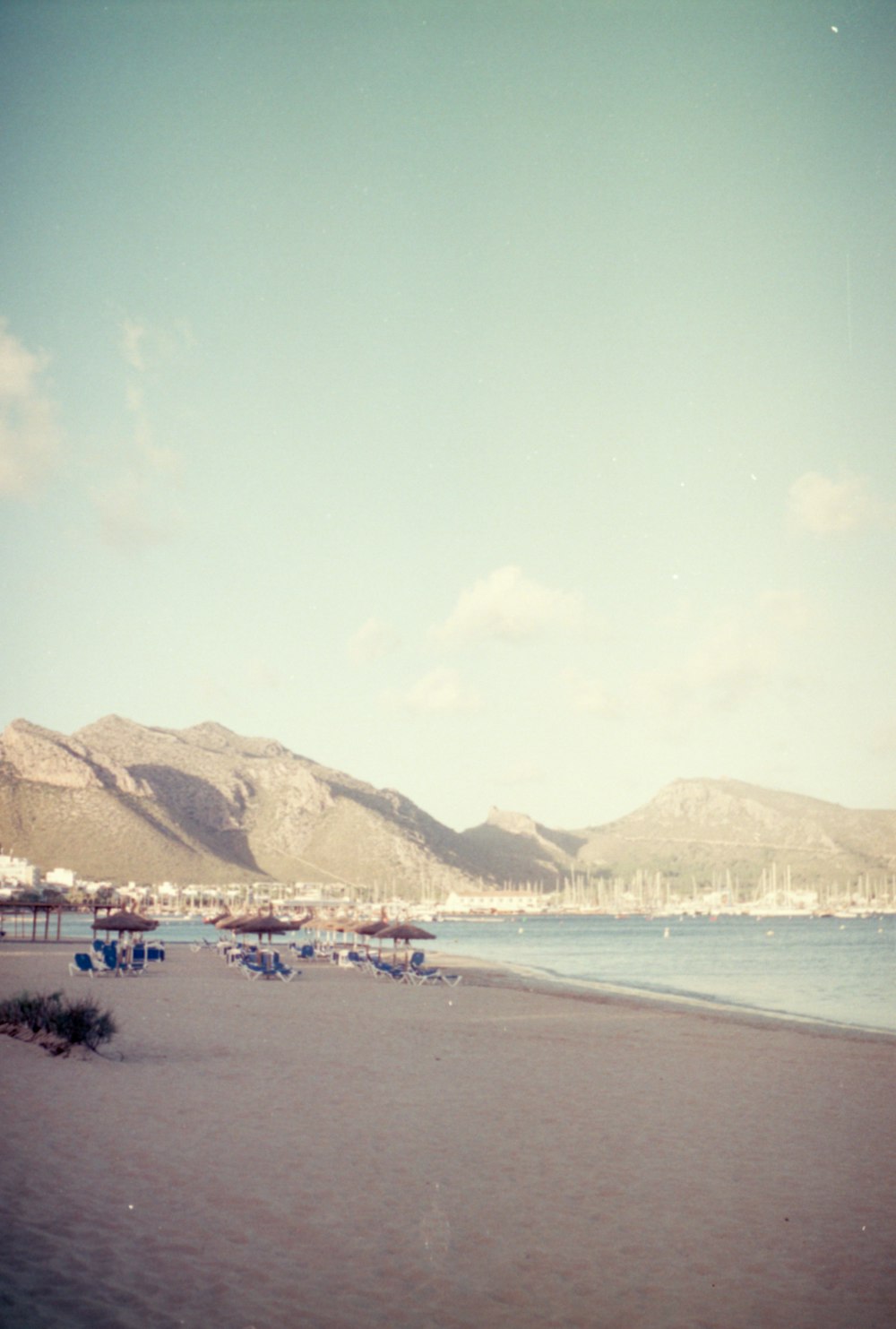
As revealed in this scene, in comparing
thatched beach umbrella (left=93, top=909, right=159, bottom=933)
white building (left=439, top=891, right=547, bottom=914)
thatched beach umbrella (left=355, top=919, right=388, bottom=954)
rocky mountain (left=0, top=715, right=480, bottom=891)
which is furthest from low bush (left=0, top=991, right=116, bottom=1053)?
white building (left=439, top=891, right=547, bottom=914)

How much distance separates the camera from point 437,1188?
6914mm

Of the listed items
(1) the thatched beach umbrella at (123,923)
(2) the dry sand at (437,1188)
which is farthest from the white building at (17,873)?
(2) the dry sand at (437,1188)

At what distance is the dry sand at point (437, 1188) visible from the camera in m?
4.98

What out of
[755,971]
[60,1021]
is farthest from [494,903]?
[60,1021]

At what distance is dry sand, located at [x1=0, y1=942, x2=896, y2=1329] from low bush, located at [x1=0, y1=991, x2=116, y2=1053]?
0.34 m

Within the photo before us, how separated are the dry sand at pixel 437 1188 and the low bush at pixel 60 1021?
1.12ft

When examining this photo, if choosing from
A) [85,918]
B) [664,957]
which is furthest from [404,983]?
[85,918]

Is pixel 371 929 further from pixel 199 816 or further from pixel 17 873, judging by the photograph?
pixel 199 816

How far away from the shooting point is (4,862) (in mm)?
114938

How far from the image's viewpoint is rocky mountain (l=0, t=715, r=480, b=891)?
12356cm

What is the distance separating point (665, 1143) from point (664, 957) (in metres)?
47.8

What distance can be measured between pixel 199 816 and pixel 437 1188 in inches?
5889

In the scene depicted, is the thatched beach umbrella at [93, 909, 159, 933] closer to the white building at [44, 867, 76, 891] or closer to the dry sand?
the dry sand

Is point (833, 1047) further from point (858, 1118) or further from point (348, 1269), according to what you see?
point (348, 1269)
